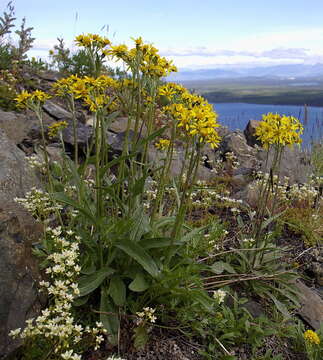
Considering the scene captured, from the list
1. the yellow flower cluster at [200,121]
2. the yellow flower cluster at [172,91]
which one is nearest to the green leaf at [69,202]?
the yellow flower cluster at [200,121]

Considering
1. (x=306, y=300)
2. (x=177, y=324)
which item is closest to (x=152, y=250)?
(x=177, y=324)

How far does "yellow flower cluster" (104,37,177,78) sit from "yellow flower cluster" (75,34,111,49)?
0.06 metres

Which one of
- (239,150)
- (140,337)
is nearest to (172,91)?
(140,337)

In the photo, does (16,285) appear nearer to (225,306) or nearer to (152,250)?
(152,250)

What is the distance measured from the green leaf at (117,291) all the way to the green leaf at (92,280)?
0.25ft

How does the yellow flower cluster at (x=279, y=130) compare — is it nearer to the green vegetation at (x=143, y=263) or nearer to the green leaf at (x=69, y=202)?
the green vegetation at (x=143, y=263)

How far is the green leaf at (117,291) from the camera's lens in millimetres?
2629

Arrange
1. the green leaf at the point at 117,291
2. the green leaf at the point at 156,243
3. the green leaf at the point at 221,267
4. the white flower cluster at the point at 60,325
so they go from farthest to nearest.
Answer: the green leaf at the point at 221,267 → the green leaf at the point at 156,243 → the green leaf at the point at 117,291 → the white flower cluster at the point at 60,325

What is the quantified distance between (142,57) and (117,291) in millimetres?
1664

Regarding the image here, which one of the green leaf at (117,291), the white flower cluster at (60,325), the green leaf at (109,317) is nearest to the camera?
the white flower cluster at (60,325)

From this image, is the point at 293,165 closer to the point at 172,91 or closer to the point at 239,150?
the point at 239,150

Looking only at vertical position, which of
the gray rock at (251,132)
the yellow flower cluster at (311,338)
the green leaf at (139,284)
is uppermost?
the gray rock at (251,132)

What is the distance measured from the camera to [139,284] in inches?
104

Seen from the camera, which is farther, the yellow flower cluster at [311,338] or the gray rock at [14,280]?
the yellow flower cluster at [311,338]
